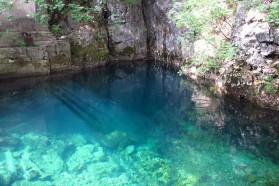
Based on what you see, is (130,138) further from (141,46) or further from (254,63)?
(141,46)

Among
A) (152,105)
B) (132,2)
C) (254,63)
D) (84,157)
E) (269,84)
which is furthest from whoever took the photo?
(132,2)

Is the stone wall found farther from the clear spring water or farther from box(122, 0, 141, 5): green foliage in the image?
box(122, 0, 141, 5): green foliage

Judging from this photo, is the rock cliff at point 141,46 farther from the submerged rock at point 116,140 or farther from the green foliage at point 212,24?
the submerged rock at point 116,140

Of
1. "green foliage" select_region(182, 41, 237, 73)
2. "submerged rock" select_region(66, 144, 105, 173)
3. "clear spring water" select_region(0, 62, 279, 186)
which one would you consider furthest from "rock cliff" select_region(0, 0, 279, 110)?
"submerged rock" select_region(66, 144, 105, 173)

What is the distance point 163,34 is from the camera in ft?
41.3

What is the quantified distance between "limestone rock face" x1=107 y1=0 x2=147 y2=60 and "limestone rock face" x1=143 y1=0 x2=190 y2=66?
0.36 m

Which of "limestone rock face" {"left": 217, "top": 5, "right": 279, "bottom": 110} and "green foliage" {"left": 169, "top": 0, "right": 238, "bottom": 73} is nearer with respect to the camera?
"limestone rock face" {"left": 217, "top": 5, "right": 279, "bottom": 110}

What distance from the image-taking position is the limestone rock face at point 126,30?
12.3 meters

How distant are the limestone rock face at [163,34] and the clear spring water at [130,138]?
10.4 feet

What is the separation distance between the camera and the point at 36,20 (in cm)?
973

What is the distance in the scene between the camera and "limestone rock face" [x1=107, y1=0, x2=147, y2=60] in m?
12.3

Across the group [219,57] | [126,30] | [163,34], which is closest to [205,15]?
[219,57]

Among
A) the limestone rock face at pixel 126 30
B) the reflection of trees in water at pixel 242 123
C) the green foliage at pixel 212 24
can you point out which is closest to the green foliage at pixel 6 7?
the limestone rock face at pixel 126 30

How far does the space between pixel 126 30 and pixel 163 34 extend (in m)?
1.81
